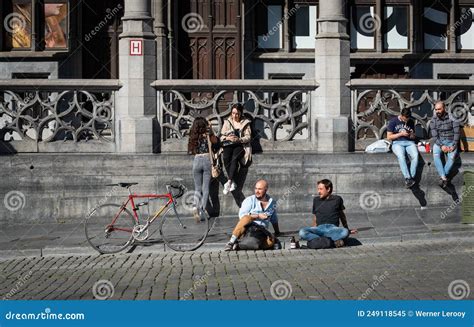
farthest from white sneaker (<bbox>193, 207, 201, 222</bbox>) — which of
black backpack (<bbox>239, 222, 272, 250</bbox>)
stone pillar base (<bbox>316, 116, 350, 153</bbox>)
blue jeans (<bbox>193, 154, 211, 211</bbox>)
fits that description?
stone pillar base (<bbox>316, 116, 350, 153</bbox>)

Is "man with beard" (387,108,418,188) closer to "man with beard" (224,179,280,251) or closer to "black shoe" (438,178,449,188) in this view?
"black shoe" (438,178,449,188)

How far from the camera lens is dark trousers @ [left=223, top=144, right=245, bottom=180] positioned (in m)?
20.3

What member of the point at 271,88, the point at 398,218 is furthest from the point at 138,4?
the point at 398,218

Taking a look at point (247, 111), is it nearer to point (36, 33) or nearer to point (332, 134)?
point (332, 134)

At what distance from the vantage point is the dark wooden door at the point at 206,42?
28.6 metres

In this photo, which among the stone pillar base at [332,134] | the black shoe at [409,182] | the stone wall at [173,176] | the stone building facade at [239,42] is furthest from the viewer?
the stone building facade at [239,42]

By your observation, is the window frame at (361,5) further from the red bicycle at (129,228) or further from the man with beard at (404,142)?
the red bicycle at (129,228)

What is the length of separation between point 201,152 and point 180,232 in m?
2.19

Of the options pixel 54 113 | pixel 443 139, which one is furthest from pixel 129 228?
pixel 443 139

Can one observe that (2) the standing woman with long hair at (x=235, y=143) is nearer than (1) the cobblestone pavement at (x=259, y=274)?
No

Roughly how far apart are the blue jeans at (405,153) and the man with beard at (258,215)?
11.1ft

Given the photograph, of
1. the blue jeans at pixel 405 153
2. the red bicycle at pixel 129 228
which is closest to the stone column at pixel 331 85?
the blue jeans at pixel 405 153

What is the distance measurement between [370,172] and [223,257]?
4762 mm

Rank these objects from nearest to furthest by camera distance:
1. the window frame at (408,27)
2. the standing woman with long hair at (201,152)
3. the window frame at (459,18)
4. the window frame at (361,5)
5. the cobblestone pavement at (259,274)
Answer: the cobblestone pavement at (259,274), the standing woman with long hair at (201,152), the window frame at (361,5), the window frame at (408,27), the window frame at (459,18)
